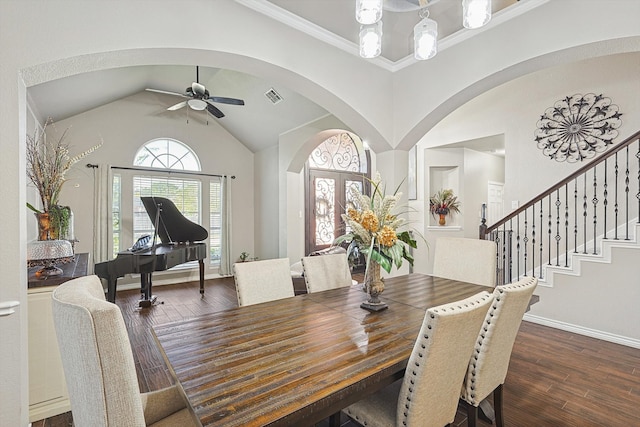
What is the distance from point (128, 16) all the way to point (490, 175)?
692 cm

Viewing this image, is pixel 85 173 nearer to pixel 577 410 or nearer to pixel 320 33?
pixel 320 33

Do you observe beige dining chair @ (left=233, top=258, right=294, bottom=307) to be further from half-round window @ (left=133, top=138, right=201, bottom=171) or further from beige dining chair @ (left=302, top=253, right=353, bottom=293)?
half-round window @ (left=133, top=138, right=201, bottom=171)

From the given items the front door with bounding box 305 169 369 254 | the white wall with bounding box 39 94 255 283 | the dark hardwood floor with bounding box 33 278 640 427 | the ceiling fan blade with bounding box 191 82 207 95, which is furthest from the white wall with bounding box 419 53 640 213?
the white wall with bounding box 39 94 255 283

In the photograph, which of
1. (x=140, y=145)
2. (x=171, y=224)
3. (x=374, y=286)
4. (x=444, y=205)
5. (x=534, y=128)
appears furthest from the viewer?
(x=444, y=205)

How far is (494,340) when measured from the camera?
1492 millimetres

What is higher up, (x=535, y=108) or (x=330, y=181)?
(x=535, y=108)

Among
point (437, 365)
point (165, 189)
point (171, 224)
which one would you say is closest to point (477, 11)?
point (437, 365)

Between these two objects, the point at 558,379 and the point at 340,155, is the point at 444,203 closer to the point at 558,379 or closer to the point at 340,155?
the point at 340,155

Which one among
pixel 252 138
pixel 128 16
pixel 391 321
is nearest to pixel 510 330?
pixel 391 321

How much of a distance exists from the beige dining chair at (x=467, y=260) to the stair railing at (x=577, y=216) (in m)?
1.48

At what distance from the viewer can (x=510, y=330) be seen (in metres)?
1.58

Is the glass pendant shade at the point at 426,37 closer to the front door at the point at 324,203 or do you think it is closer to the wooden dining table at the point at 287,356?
the wooden dining table at the point at 287,356

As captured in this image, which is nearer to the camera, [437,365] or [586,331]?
[437,365]

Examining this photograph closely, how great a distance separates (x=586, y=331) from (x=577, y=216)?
63.2 inches
